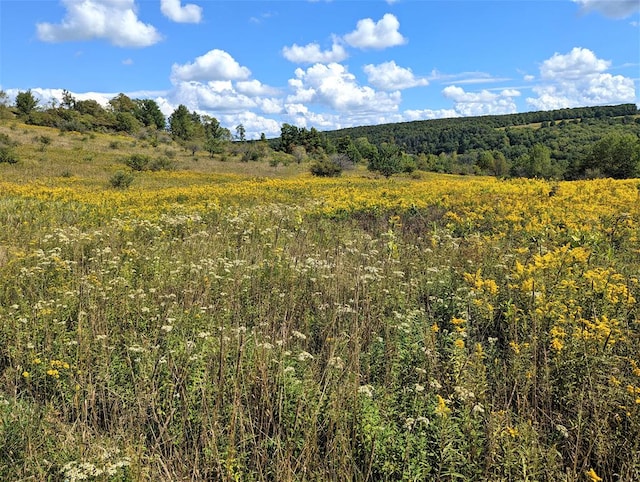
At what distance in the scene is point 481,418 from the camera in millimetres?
2404

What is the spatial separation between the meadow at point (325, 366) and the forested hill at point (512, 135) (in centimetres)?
5424

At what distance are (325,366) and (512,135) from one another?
4885 inches

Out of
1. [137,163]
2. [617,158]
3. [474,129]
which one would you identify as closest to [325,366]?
[137,163]

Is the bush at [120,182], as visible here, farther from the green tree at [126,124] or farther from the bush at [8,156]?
the green tree at [126,124]

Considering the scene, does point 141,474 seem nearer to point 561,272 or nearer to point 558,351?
point 558,351

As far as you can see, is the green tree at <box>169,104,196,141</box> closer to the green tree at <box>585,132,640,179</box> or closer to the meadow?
the green tree at <box>585,132,640,179</box>

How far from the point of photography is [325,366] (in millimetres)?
3168

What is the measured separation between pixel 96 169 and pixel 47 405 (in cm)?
2688

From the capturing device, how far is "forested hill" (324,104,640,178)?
7531 centimetres

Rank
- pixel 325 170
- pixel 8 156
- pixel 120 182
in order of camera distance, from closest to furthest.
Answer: pixel 120 182 < pixel 8 156 < pixel 325 170

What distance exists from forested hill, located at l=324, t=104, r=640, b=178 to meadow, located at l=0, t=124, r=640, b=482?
178 ft

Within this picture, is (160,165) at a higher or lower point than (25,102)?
lower

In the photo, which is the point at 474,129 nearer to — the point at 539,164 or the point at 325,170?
the point at 539,164

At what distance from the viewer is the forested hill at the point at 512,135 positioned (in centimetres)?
7531
